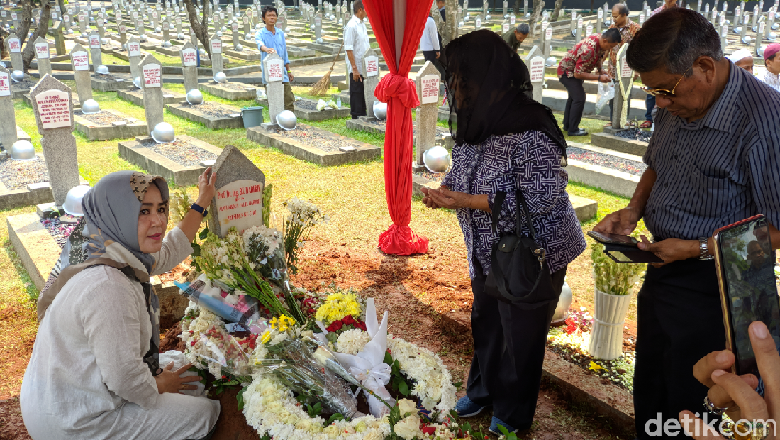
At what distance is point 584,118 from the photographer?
11.2 metres

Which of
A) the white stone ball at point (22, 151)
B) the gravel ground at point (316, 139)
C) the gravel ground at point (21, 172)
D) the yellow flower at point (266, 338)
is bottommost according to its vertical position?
the gravel ground at point (21, 172)

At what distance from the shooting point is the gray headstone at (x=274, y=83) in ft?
31.3

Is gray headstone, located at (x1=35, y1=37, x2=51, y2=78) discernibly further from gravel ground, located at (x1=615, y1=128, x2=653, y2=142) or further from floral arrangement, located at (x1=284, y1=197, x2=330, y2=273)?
floral arrangement, located at (x1=284, y1=197, x2=330, y2=273)

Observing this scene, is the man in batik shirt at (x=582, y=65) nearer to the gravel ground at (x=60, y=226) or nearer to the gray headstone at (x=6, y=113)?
the gravel ground at (x=60, y=226)

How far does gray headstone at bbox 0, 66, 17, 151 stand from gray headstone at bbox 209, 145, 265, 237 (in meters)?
7.03

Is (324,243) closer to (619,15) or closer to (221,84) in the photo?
(619,15)

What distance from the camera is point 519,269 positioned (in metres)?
2.44

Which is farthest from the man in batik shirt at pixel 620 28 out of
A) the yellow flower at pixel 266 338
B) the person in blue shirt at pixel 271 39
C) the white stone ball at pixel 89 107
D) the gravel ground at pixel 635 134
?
the white stone ball at pixel 89 107

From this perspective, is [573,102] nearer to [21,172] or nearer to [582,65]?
[582,65]

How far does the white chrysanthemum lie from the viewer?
243 centimetres

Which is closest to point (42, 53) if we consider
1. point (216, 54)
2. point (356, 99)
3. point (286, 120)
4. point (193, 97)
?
point (193, 97)

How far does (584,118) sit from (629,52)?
965 centimetres

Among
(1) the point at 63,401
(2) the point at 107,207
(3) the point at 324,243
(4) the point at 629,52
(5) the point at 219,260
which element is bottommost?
(3) the point at 324,243

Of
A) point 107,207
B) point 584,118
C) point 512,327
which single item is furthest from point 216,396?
point 584,118
